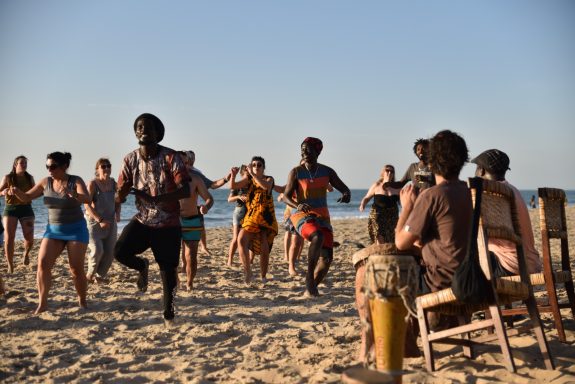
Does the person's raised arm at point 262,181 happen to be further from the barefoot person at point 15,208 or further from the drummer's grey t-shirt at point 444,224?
the drummer's grey t-shirt at point 444,224

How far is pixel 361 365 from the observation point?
4.38m

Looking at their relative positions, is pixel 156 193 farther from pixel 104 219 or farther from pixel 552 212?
pixel 552 212

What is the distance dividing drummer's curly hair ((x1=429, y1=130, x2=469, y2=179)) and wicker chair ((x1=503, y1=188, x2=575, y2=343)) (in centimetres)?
99

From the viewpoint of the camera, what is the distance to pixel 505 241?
16.6 feet

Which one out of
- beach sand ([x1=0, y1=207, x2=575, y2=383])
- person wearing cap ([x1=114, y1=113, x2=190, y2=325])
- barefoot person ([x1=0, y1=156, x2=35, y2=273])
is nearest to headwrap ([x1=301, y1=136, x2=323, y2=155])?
beach sand ([x1=0, y1=207, x2=575, y2=383])

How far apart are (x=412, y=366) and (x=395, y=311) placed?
4.34 ft

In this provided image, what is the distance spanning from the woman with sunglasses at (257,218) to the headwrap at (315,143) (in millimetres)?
1216

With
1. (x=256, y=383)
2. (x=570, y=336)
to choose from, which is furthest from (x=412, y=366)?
(x=570, y=336)

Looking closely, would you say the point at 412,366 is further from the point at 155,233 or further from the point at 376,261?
the point at 155,233

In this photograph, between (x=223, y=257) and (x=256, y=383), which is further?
(x=223, y=257)

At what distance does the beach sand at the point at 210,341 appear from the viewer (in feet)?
14.2

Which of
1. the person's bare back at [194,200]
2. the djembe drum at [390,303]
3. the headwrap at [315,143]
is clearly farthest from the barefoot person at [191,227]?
the djembe drum at [390,303]

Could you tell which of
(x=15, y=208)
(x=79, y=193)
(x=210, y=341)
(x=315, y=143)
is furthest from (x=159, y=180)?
(x=15, y=208)

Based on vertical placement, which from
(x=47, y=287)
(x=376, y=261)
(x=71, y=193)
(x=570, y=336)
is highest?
(x=71, y=193)
